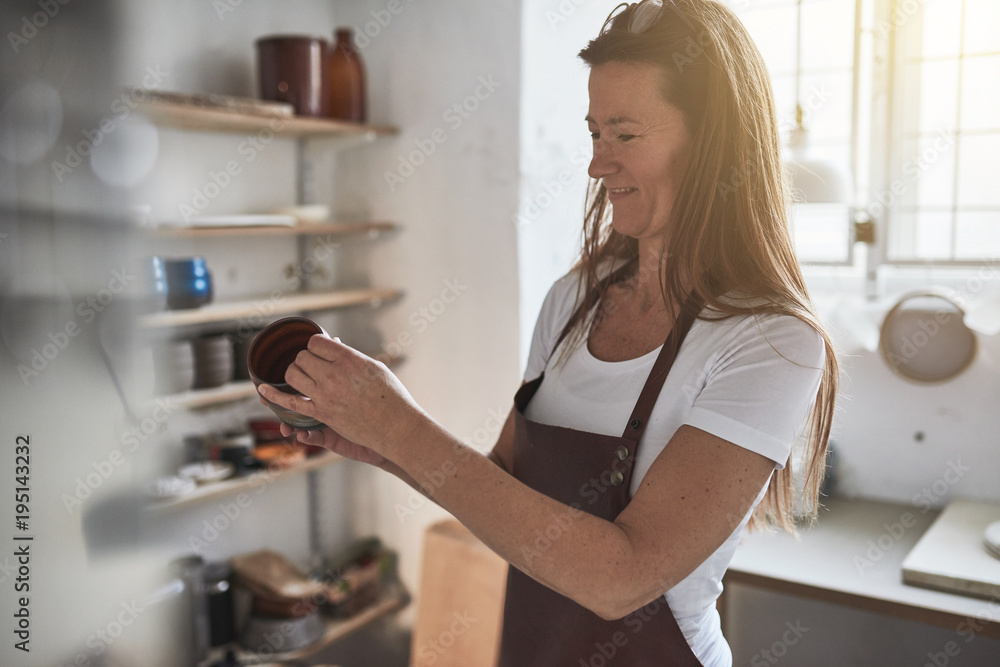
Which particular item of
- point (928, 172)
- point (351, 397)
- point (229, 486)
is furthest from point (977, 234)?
Answer: point (229, 486)

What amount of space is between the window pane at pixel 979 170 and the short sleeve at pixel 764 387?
1.67 meters

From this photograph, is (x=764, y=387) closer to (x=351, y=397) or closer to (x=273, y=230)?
(x=351, y=397)

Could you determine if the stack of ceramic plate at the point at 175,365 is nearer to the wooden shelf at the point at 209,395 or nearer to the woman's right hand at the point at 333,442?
the wooden shelf at the point at 209,395

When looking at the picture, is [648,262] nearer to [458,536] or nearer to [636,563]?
[636,563]

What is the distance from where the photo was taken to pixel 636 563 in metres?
0.84

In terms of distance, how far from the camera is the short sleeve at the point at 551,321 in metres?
1.23

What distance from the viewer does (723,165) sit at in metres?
1.00

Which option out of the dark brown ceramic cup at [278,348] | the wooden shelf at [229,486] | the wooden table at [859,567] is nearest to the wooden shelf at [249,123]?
the wooden shelf at [229,486]

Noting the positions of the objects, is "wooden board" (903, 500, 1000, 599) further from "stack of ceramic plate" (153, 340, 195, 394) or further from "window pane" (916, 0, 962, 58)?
"stack of ceramic plate" (153, 340, 195, 394)

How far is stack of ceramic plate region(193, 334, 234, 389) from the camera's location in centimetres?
204

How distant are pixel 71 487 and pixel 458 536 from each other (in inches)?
55.5

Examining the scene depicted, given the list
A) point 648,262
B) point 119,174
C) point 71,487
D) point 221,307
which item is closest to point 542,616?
point 648,262

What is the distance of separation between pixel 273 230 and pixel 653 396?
1427 mm

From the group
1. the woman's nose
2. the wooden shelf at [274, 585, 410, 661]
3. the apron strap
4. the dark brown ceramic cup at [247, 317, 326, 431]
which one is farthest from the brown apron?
the wooden shelf at [274, 585, 410, 661]
